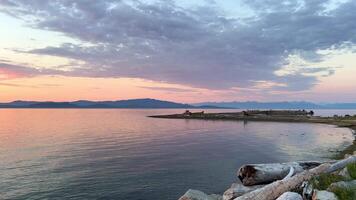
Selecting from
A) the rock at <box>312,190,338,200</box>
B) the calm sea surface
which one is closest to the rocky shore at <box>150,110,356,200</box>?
the rock at <box>312,190,338,200</box>

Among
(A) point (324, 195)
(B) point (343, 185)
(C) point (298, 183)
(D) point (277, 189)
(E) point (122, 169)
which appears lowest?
(E) point (122, 169)

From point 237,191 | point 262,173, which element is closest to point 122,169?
point 237,191

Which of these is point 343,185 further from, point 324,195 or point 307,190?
point 324,195

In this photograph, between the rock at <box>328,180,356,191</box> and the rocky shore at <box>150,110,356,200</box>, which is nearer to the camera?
the rocky shore at <box>150,110,356,200</box>

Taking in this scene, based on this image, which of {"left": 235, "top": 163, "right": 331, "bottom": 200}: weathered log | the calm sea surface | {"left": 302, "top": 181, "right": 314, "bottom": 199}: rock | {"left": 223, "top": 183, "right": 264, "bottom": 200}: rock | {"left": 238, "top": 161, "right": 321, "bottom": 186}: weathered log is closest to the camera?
{"left": 302, "top": 181, "right": 314, "bottom": 199}: rock

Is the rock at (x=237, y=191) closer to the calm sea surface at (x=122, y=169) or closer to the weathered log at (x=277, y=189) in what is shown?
the weathered log at (x=277, y=189)

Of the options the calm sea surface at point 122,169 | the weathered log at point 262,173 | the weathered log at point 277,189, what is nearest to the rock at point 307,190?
the weathered log at point 277,189

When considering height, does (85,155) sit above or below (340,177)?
below

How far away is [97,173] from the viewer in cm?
2662

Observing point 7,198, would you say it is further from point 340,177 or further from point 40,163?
point 340,177

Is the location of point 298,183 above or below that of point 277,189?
above

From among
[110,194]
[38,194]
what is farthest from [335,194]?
[38,194]

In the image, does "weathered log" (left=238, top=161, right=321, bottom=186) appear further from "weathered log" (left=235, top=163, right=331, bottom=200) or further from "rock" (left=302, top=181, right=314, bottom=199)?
"rock" (left=302, top=181, right=314, bottom=199)

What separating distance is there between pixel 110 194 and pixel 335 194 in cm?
1421
